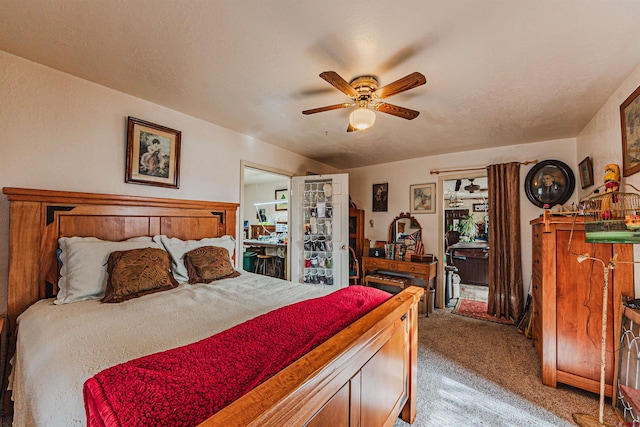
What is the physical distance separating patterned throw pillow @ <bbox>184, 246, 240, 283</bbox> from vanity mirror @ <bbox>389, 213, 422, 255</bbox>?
9.37ft

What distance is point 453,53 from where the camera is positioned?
1688mm

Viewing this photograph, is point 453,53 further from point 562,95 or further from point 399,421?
point 399,421

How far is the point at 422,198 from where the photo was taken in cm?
425

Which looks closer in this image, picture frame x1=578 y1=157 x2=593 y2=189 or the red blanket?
the red blanket

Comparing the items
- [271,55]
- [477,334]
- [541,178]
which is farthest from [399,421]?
[541,178]

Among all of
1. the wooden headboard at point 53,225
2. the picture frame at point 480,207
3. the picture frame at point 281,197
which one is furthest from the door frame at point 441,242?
the picture frame at point 480,207

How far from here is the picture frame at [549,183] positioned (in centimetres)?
324

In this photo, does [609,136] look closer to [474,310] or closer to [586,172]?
[586,172]

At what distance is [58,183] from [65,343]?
4.85ft

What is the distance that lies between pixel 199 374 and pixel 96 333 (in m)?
0.75

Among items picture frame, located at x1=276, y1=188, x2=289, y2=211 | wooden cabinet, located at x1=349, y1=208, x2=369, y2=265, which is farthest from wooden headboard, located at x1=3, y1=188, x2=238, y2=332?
picture frame, located at x1=276, y1=188, x2=289, y2=211

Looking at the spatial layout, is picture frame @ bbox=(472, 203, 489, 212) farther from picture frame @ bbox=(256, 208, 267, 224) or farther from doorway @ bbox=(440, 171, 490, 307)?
picture frame @ bbox=(256, 208, 267, 224)

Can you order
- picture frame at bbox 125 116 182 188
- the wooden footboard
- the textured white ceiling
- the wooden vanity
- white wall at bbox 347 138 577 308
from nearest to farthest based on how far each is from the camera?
the wooden footboard < the textured white ceiling < picture frame at bbox 125 116 182 188 < white wall at bbox 347 138 577 308 < the wooden vanity

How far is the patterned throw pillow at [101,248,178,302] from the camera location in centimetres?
172
